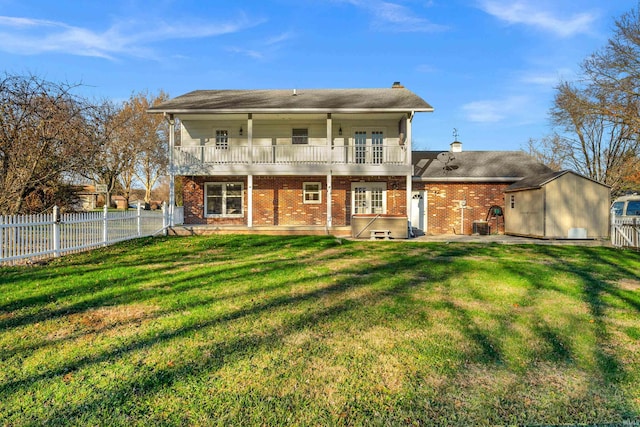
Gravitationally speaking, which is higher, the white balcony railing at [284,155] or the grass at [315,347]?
the white balcony railing at [284,155]

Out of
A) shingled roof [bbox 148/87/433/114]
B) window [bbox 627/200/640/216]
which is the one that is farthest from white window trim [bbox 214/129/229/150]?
window [bbox 627/200/640/216]

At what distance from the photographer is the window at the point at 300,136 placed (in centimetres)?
1706

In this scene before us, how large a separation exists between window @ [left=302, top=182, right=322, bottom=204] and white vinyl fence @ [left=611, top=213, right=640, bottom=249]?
11047 millimetres

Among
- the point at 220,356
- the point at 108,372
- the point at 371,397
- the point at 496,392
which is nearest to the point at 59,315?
the point at 108,372

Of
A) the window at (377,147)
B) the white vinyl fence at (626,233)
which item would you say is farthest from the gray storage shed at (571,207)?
the window at (377,147)

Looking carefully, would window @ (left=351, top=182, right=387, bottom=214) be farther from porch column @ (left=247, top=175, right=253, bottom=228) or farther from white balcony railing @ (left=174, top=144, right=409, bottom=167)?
porch column @ (left=247, top=175, right=253, bottom=228)

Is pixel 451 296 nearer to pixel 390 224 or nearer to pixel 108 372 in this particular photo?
pixel 108 372

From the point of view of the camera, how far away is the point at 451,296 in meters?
5.68

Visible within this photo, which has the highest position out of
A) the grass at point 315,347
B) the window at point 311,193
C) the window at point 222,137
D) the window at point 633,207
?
the window at point 222,137

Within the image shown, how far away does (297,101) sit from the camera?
16281mm

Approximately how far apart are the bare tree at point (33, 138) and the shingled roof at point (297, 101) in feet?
18.1

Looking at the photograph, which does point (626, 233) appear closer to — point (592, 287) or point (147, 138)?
point (592, 287)

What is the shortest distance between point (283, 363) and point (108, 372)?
1480 millimetres

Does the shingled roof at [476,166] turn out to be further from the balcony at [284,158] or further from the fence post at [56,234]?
the fence post at [56,234]
